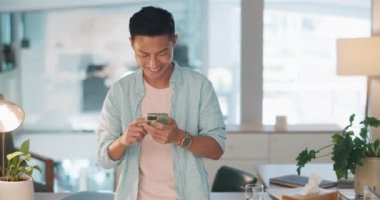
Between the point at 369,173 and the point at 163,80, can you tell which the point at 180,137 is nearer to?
the point at 163,80

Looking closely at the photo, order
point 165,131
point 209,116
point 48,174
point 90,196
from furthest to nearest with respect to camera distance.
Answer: point 48,174 → point 90,196 → point 209,116 → point 165,131

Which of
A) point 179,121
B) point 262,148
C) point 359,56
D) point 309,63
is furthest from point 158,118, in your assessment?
point 309,63

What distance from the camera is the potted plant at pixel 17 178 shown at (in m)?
2.21

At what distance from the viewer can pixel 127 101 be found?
74.7 inches

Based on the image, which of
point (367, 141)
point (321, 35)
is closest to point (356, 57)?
point (367, 141)

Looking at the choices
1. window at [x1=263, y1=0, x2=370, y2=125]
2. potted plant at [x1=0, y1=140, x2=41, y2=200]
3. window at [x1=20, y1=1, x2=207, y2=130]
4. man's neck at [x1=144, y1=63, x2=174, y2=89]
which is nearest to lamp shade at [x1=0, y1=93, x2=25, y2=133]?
potted plant at [x1=0, y1=140, x2=41, y2=200]

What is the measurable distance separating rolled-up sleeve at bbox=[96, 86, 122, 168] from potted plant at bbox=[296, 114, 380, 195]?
826 mm

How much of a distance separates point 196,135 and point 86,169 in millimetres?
3301

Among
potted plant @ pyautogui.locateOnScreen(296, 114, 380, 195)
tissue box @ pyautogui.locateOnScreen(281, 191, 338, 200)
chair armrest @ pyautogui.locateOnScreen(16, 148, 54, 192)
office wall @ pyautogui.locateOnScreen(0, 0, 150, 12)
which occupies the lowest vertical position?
chair armrest @ pyautogui.locateOnScreen(16, 148, 54, 192)

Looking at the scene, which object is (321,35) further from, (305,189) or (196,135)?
(196,135)

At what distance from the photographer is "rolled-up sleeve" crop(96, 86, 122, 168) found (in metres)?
1.90

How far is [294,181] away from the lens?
276 centimetres

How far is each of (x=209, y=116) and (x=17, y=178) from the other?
89 cm

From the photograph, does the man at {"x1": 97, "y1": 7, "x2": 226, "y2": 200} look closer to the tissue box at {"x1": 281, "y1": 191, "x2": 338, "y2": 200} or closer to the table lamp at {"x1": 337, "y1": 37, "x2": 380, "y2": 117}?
the tissue box at {"x1": 281, "y1": 191, "x2": 338, "y2": 200}
